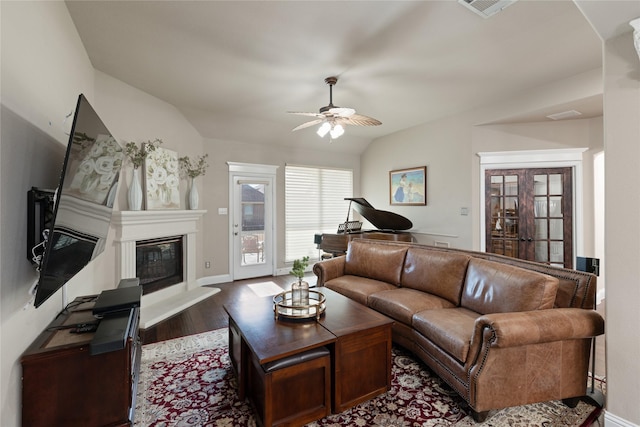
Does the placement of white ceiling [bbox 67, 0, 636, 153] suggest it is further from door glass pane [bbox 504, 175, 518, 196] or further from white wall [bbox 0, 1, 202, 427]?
door glass pane [bbox 504, 175, 518, 196]

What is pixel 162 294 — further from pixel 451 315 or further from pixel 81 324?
pixel 451 315

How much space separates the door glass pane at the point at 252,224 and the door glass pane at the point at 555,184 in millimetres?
4798

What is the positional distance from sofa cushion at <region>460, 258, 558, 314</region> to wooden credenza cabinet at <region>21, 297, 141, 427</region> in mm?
2544

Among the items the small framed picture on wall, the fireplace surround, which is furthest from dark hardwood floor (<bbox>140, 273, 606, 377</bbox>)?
the small framed picture on wall

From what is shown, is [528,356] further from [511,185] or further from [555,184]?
[555,184]

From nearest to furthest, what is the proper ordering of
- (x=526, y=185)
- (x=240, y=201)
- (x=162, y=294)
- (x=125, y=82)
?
(x=125, y=82), (x=162, y=294), (x=526, y=185), (x=240, y=201)

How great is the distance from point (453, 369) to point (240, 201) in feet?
14.3

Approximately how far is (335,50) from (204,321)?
336 centimetres

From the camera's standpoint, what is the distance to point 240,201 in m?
5.23

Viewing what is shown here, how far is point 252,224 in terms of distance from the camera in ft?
17.7

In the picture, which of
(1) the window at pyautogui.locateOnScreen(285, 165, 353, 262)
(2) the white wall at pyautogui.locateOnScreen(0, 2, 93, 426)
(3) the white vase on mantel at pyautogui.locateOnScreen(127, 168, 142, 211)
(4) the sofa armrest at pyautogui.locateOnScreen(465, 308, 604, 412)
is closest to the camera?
(2) the white wall at pyautogui.locateOnScreen(0, 2, 93, 426)

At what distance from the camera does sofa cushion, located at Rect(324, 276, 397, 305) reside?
9.68 ft

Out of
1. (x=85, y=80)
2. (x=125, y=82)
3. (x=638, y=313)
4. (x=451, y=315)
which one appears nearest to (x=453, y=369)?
(x=451, y=315)

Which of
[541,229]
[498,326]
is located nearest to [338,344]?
[498,326]
